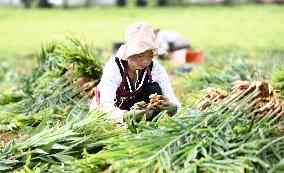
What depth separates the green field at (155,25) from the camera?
16.4 meters

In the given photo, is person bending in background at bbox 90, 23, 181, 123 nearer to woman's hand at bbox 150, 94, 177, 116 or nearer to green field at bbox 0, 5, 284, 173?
woman's hand at bbox 150, 94, 177, 116

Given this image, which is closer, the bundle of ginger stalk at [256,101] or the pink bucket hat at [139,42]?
the bundle of ginger stalk at [256,101]

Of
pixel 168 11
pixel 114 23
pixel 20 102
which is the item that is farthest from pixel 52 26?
pixel 20 102

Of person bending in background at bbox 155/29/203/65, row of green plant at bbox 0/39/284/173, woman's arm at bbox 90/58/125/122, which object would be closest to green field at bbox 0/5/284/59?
person bending in background at bbox 155/29/203/65

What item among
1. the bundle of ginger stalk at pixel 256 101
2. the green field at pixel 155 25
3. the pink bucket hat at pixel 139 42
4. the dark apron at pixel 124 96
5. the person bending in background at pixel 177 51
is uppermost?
the pink bucket hat at pixel 139 42

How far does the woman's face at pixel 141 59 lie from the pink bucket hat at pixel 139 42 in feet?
0.14

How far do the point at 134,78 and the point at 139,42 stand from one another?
0.51m

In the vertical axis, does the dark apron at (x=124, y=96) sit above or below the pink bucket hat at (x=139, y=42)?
below

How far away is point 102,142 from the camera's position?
373 cm

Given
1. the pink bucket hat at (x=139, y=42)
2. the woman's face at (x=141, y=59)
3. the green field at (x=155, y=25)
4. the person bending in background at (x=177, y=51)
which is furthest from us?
the green field at (x=155, y=25)

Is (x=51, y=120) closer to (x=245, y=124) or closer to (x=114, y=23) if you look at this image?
(x=245, y=124)

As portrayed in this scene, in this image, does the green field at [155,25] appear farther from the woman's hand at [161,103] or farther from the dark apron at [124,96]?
the woman's hand at [161,103]

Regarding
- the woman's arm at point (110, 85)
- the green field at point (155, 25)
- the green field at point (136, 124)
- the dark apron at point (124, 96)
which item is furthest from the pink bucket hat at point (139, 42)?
the green field at point (155, 25)

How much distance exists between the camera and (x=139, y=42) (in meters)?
4.40
